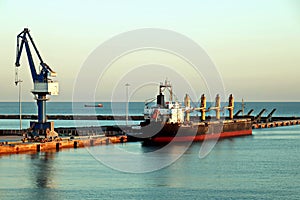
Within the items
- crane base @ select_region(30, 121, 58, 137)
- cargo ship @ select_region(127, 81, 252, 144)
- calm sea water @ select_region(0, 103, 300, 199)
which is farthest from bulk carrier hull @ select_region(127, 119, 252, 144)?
crane base @ select_region(30, 121, 58, 137)

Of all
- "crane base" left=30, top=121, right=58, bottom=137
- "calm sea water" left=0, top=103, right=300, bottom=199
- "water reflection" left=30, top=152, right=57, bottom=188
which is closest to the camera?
"calm sea water" left=0, top=103, right=300, bottom=199

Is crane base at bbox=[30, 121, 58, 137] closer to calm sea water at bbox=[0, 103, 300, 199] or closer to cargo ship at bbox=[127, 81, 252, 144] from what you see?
calm sea water at bbox=[0, 103, 300, 199]

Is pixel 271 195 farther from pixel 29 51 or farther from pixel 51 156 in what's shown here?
pixel 29 51

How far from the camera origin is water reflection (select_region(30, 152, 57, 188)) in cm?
4172

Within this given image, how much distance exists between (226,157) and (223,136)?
27.7m

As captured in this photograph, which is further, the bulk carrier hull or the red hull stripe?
the bulk carrier hull

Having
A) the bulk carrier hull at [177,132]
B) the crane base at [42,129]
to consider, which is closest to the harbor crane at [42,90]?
the crane base at [42,129]

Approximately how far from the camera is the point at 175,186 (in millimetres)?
41000

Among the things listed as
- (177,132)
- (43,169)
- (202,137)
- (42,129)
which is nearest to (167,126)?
(177,132)

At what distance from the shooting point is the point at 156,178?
1747 inches

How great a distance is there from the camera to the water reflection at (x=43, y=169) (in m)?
41.7

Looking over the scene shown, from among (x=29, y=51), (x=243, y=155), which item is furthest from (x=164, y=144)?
(x=29, y=51)

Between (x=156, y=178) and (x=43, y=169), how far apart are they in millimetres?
8458

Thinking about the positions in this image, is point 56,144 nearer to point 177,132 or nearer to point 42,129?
point 42,129
